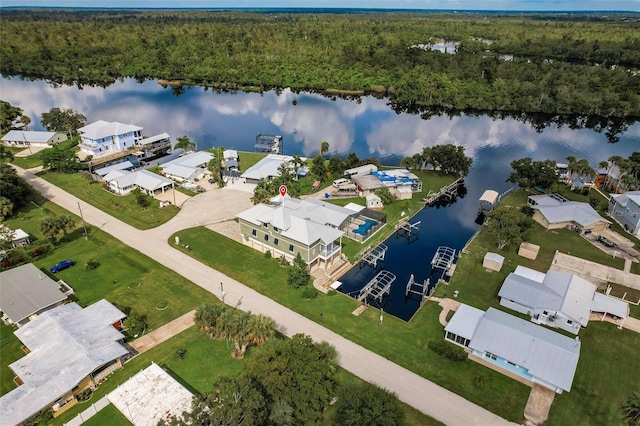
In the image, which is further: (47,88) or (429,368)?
(47,88)

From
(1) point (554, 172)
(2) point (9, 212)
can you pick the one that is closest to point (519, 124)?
(1) point (554, 172)

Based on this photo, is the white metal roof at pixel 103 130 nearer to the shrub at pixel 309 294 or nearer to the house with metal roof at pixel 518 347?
the shrub at pixel 309 294

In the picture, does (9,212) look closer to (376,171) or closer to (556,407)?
(376,171)

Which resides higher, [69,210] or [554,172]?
[554,172]

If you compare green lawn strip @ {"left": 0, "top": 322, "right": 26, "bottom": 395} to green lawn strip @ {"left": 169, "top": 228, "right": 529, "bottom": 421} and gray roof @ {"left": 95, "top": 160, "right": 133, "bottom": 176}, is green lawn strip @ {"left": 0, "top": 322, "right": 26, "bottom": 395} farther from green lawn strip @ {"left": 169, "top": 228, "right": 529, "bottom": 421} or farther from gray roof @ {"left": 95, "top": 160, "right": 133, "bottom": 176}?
gray roof @ {"left": 95, "top": 160, "right": 133, "bottom": 176}

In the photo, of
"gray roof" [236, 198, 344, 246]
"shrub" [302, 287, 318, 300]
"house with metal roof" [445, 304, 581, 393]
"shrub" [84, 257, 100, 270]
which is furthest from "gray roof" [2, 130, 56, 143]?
"house with metal roof" [445, 304, 581, 393]

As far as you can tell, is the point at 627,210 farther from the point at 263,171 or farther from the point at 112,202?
the point at 112,202

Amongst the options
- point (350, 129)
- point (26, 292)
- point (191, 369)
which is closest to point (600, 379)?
point (191, 369)
